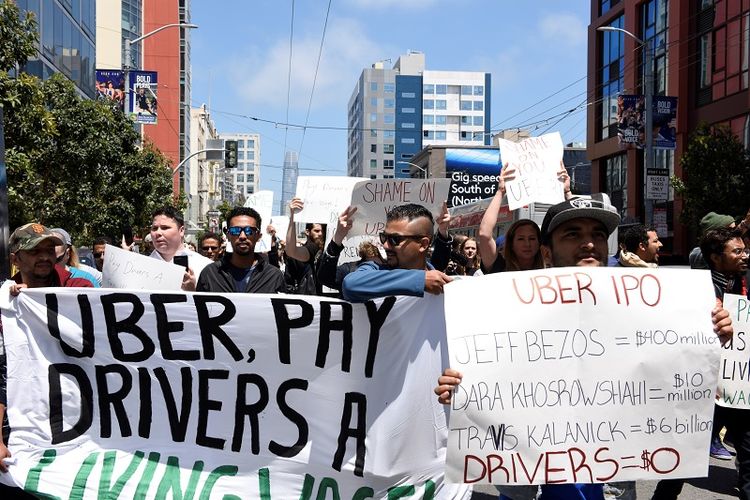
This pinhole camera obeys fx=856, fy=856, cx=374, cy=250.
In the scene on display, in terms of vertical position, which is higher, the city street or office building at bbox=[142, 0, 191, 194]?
office building at bbox=[142, 0, 191, 194]

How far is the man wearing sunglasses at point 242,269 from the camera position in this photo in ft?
16.0

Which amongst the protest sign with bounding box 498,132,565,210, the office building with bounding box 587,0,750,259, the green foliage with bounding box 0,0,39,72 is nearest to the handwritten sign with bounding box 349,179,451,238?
the protest sign with bounding box 498,132,565,210

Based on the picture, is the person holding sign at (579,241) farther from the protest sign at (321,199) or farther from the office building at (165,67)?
the office building at (165,67)

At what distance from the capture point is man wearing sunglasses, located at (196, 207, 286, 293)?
4.87 m

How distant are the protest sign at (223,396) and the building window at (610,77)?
121ft

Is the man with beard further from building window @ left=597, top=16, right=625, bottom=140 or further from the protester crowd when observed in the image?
building window @ left=597, top=16, right=625, bottom=140

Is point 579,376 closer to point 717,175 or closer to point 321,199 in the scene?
point 321,199

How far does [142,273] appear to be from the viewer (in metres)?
5.38

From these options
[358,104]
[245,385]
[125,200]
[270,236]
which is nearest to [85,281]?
[245,385]

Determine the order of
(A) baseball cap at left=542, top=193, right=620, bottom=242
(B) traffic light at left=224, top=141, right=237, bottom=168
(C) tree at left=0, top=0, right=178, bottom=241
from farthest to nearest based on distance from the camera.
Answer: (B) traffic light at left=224, top=141, right=237, bottom=168 → (C) tree at left=0, top=0, right=178, bottom=241 → (A) baseball cap at left=542, top=193, right=620, bottom=242

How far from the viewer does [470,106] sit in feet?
456

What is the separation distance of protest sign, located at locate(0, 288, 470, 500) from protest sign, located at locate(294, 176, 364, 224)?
11.2ft

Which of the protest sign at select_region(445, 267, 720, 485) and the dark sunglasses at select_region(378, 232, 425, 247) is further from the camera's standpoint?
the dark sunglasses at select_region(378, 232, 425, 247)

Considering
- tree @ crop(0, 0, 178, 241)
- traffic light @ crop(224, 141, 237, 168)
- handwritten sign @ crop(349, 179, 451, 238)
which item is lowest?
handwritten sign @ crop(349, 179, 451, 238)
